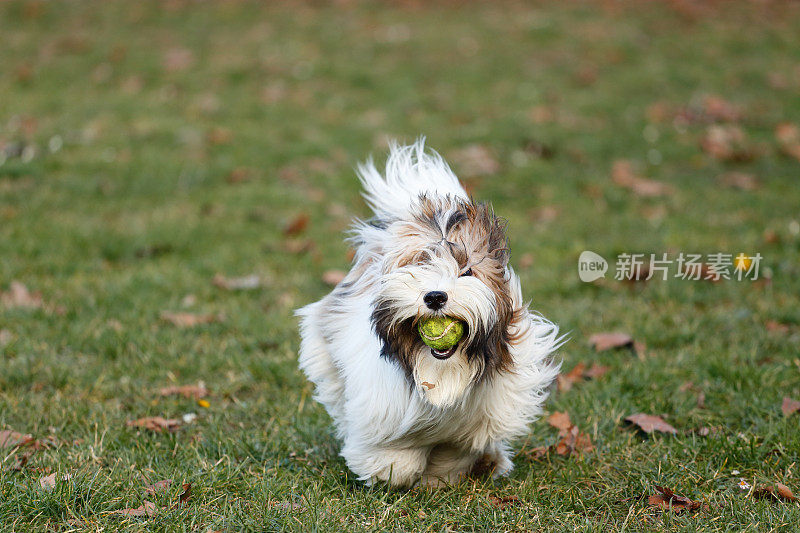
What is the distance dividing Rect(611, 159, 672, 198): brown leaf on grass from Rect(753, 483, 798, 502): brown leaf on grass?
4.98m

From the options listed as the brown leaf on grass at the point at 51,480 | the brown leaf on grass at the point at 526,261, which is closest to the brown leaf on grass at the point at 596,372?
the brown leaf on grass at the point at 526,261

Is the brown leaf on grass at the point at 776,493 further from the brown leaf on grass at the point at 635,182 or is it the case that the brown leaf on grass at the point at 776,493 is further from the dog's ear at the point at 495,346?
the brown leaf on grass at the point at 635,182

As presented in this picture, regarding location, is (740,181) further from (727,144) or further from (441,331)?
(441,331)

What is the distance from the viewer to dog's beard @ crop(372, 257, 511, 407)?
286 centimetres

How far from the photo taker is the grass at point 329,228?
3604 millimetres

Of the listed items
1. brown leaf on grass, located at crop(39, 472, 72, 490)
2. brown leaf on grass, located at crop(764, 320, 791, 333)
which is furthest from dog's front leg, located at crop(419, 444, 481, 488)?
brown leaf on grass, located at crop(764, 320, 791, 333)

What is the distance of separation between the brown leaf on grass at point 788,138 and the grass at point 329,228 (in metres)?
0.13

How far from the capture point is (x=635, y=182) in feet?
27.8

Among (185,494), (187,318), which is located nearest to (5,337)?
(187,318)

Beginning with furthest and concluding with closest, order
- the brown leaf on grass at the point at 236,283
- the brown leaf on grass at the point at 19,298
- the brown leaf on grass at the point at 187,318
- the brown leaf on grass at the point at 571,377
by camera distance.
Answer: the brown leaf on grass at the point at 236,283, the brown leaf on grass at the point at 19,298, the brown leaf on grass at the point at 187,318, the brown leaf on grass at the point at 571,377

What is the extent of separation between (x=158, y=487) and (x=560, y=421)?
1.95 meters

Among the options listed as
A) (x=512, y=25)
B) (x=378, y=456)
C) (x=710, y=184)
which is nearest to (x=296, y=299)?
(x=378, y=456)

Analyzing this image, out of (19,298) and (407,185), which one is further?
(19,298)

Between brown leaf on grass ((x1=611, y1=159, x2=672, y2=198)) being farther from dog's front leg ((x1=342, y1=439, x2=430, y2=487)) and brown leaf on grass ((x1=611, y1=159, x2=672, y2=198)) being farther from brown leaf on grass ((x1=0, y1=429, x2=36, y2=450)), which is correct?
brown leaf on grass ((x1=0, y1=429, x2=36, y2=450))
